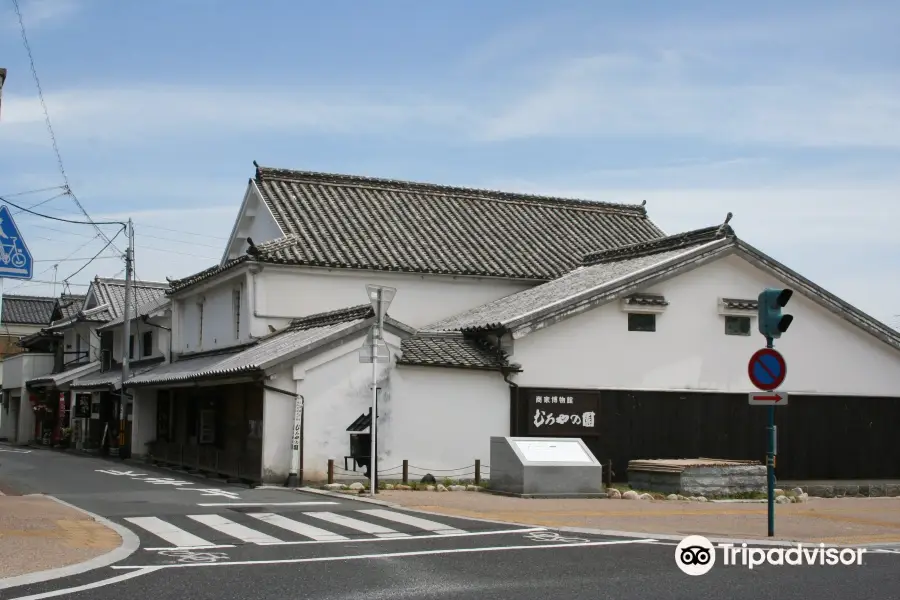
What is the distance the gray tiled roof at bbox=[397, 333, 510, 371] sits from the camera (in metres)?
23.6

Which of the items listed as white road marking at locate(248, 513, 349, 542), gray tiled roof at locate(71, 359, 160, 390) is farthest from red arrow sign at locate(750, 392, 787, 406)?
gray tiled roof at locate(71, 359, 160, 390)

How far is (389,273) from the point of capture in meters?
30.1

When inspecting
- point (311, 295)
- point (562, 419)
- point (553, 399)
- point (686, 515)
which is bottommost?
point (686, 515)

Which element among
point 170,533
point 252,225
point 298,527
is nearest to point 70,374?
point 252,225

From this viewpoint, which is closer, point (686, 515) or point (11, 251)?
point (11, 251)

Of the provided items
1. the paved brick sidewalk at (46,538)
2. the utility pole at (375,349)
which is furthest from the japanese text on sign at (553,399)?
the paved brick sidewalk at (46,538)

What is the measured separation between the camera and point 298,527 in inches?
573

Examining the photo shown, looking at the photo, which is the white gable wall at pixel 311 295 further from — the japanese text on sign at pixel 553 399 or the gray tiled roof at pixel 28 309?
the gray tiled roof at pixel 28 309

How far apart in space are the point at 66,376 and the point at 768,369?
135ft

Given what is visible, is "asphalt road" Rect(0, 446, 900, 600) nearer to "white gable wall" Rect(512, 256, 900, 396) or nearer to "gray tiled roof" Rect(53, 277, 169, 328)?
"white gable wall" Rect(512, 256, 900, 396)

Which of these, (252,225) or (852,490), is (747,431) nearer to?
(852,490)

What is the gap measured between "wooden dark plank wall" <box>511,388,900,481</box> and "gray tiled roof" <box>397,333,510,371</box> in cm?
96

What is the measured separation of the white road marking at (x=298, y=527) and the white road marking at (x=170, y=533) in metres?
1.39

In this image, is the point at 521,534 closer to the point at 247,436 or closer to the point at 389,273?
the point at 247,436
